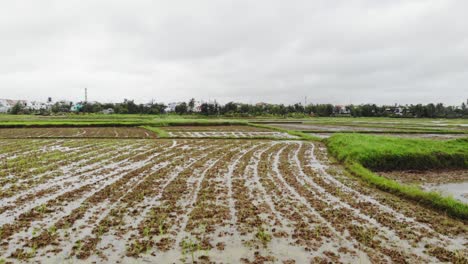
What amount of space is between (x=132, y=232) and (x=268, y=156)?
9802 mm

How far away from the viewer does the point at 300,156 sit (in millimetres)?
14945

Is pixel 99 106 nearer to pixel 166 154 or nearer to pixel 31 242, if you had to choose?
pixel 166 154

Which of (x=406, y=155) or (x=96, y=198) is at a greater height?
(x=406, y=155)

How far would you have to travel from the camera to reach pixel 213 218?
20.7 ft

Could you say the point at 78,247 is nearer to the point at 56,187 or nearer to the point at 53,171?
the point at 56,187

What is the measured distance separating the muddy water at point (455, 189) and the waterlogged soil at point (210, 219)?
176 centimetres

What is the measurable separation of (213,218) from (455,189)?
7279mm

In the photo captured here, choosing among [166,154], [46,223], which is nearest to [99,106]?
[166,154]

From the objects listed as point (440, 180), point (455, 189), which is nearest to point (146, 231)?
point (455, 189)

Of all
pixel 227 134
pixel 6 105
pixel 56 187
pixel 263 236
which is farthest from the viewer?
pixel 6 105

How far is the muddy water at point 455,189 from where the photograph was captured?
8.62m

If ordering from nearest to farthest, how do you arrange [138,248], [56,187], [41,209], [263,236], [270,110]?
[138,248]
[263,236]
[41,209]
[56,187]
[270,110]

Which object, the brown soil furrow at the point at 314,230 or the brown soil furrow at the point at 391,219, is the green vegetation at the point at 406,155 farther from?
the brown soil furrow at the point at 314,230

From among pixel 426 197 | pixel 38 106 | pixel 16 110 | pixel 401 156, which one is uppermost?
pixel 38 106
